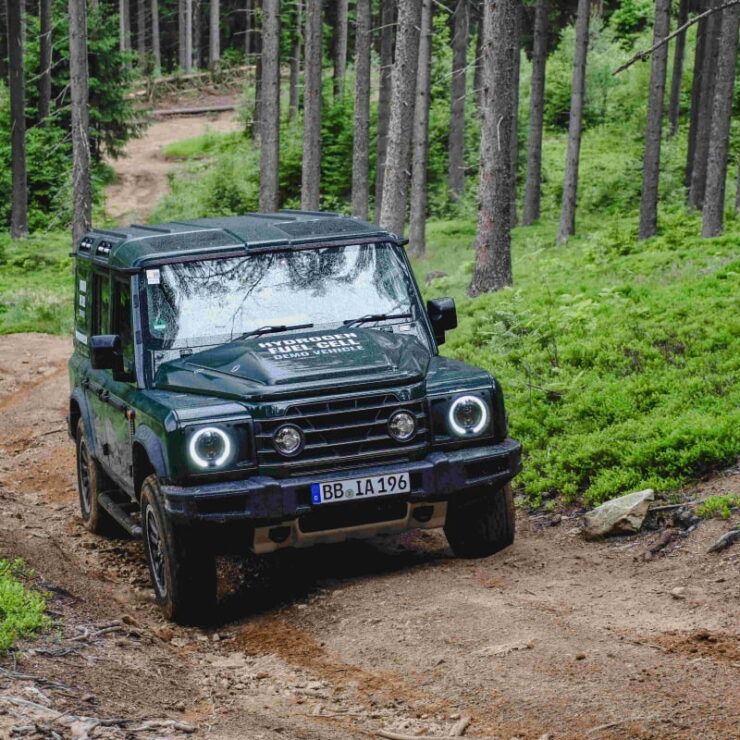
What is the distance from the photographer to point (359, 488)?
20.8ft

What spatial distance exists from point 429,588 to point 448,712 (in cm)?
190

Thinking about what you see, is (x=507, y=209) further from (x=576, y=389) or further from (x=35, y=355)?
(x=35, y=355)

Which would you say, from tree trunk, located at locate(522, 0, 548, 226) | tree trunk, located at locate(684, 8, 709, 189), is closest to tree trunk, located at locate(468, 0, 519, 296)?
tree trunk, located at locate(522, 0, 548, 226)

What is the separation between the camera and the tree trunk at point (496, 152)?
1705cm

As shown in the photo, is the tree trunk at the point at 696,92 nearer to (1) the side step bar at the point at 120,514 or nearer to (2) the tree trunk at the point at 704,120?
(2) the tree trunk at the point at 704,120

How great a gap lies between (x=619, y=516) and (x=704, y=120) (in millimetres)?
24776

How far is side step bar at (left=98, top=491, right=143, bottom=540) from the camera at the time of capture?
24.0ft

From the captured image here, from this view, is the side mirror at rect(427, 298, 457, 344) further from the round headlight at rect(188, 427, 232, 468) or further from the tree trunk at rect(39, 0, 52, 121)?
the tree trunk at rect(39, 0, 52, 121)

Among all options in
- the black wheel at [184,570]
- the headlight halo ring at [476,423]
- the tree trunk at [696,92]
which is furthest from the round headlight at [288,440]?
the tree trunk at [696,92]

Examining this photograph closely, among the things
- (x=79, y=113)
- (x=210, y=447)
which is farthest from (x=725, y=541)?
(x=79, y=113)

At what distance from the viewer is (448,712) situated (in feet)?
15.8

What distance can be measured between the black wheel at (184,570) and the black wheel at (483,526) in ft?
5.51

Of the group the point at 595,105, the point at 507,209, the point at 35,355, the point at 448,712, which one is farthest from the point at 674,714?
the point at 595,105

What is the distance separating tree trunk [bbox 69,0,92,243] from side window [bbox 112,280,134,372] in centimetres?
1945
